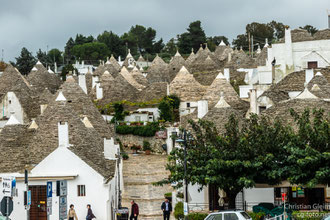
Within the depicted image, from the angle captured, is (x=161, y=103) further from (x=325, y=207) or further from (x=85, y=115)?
(x=325, y=207)

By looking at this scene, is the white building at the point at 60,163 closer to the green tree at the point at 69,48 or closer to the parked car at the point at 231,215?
the parked car at the point at 231,215

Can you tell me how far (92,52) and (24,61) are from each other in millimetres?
25880

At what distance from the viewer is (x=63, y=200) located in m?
29.6

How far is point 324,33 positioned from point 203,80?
55.4 ft

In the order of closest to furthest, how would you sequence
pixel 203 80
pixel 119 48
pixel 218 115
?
pixel 218 115 < pixel 203 80 < pixel 119 48

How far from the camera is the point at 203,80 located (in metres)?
72.5

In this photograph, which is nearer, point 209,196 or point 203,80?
point 209,196

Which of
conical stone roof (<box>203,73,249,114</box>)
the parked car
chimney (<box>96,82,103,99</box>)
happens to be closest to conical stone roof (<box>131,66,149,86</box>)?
chimney (<box>96,82,103,99</box>)

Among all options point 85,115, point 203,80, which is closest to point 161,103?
point 203,80

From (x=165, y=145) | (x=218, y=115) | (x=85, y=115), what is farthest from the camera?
(x=165, y=145)

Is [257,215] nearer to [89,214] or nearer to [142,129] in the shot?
[89,214]

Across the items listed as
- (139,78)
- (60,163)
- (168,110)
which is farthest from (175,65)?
(60,163)

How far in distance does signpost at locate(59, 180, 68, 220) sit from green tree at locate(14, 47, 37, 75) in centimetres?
7967

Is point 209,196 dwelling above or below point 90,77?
below
